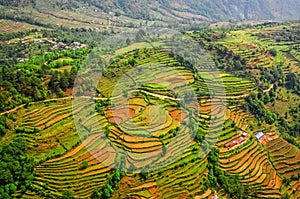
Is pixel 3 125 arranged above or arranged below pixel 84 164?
above

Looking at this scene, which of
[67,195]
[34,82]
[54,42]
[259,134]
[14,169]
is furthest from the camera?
[54,42]

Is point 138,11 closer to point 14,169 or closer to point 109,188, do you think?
point 109,188

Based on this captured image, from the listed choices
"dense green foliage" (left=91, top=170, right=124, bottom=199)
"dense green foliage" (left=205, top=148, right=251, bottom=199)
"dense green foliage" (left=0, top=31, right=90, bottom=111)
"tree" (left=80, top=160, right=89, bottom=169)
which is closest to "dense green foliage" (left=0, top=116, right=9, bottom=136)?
"dense green foliage" (left=0, top=31, right=90, bottom=111)

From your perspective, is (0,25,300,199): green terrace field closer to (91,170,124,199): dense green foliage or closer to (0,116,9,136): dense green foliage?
(91,170,124,199): dense green foliage

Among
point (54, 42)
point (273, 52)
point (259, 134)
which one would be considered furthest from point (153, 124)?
point (54, 42)

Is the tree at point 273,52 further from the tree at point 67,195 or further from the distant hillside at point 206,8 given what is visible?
the distant hillside at point 206,8

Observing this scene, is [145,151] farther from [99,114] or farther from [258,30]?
[258,30]

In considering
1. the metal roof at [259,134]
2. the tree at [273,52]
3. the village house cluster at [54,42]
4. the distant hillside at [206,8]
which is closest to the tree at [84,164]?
the metal roof at [259,134]
